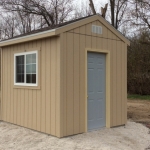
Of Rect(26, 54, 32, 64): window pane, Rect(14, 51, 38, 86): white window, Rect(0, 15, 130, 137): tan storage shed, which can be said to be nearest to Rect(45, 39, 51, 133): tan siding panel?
Rect(0, 15, 130, 137): tan storage shed

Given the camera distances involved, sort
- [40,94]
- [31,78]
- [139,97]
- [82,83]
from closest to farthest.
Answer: [82,83], [40,94], [31,78], [139,97]

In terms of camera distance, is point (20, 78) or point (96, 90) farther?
point (20, 78)

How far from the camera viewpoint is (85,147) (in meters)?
5.18

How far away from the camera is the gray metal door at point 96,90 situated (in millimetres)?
6430

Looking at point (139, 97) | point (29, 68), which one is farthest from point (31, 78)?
point (139, 97)

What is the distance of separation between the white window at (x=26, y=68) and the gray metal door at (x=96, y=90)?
139 cm

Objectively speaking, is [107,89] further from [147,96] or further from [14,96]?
[147,96]

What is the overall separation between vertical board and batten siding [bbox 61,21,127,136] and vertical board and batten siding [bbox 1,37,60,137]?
0.66 feet

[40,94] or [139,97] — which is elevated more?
[40,94]

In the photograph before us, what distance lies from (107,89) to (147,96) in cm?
1045

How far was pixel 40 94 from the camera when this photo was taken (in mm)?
6277

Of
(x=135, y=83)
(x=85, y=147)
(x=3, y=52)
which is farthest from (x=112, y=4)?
(x=85, y=147)

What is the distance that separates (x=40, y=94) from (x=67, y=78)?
916mm

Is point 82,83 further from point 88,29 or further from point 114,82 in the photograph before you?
point 88,29
